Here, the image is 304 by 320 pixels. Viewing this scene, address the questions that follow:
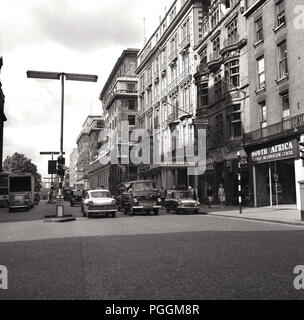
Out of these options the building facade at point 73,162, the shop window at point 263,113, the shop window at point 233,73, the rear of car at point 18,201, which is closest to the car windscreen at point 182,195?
the shop window at point 263,113

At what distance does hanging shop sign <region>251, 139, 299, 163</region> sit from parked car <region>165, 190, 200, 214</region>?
18.5ft

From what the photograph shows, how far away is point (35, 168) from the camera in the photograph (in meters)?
124

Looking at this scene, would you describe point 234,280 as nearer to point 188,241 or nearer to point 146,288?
point 146,288

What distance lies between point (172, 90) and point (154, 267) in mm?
42314

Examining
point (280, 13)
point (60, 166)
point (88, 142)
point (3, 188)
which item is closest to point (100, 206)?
point (60, 166)

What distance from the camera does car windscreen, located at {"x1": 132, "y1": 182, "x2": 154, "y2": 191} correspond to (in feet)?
84.0

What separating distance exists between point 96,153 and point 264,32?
79264 mm

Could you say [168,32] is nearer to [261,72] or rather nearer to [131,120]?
[261,72]

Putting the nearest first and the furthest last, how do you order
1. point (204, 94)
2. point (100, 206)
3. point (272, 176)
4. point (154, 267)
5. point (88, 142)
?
point (154, 267) < point (100, 206) < point (272, 176) < point (204, 94) < point (88, 142)

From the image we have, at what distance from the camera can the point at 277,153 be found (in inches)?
1026

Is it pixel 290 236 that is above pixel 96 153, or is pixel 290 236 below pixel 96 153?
below

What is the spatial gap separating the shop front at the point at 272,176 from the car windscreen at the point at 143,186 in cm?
816
